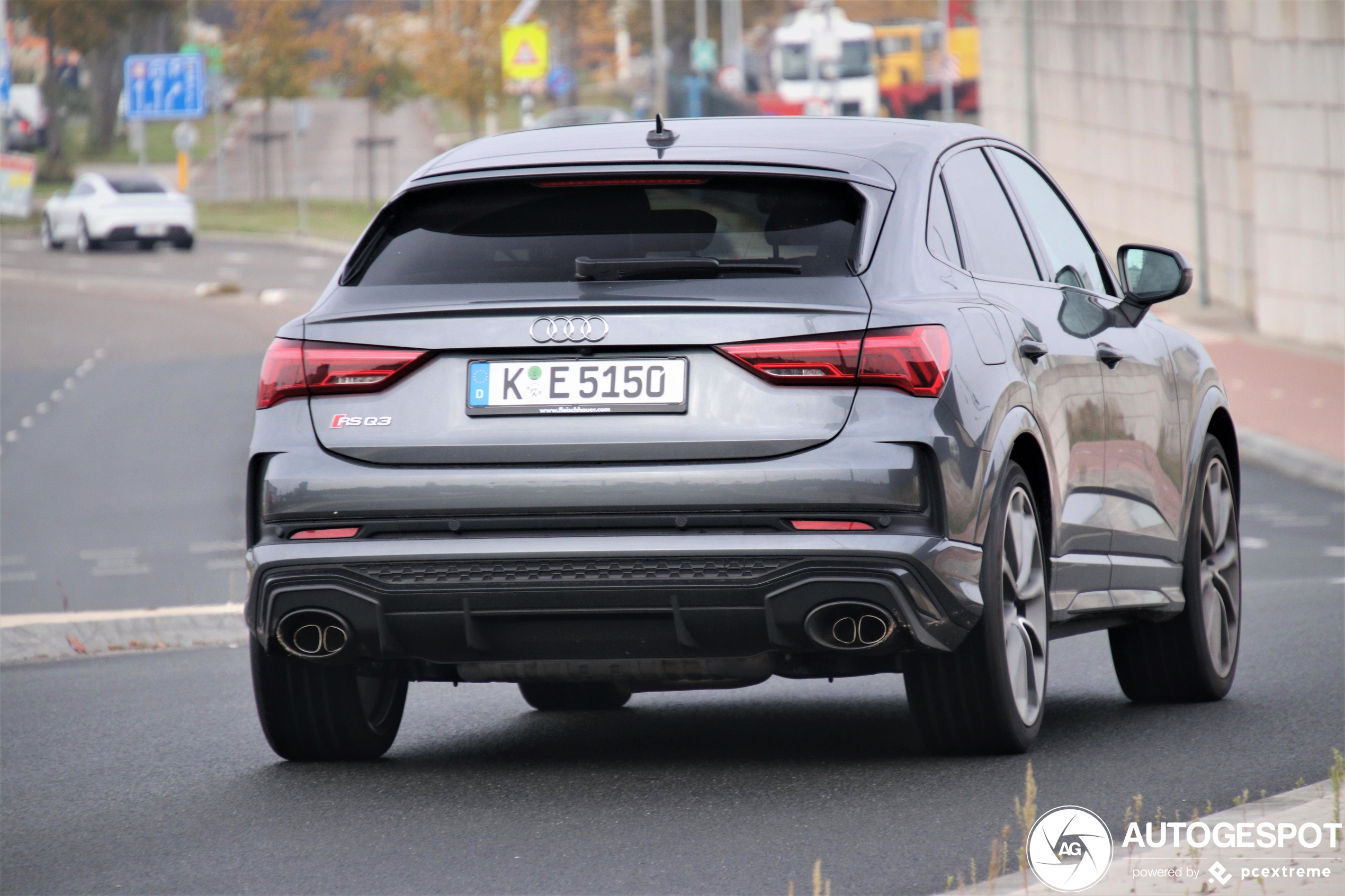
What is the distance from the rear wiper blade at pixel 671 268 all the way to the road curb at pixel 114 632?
15.3ft

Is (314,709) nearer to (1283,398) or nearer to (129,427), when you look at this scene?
(1283,398)

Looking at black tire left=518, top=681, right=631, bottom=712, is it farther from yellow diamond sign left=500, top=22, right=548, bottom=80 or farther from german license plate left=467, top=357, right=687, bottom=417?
yellow diamond sign left=500, top=22, right=548, bottom=80

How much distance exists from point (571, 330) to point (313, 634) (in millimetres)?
1000

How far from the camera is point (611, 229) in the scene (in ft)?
19.0

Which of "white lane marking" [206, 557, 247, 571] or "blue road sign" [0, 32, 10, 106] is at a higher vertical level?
"blue road sign" [0, 32, 10, 106]

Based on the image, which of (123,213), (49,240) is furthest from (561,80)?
(123,213)

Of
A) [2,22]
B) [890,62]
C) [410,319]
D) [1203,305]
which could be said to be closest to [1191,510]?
[410,319]

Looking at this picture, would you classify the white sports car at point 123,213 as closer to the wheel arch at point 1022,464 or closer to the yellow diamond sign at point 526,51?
the yellow diamond sign at point 526,51

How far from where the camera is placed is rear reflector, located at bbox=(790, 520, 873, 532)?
5.38 metres

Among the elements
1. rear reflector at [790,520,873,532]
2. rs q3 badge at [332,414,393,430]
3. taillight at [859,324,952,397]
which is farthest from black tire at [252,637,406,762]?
taillight at [859,324,952,397]

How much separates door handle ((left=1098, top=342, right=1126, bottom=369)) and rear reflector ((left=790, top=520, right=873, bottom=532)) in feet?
5.32

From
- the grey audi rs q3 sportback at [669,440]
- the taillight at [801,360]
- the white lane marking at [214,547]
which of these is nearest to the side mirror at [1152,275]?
the grey audi rs q3 sportback at [669,440]

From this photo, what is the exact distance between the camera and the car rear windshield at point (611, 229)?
5711mm

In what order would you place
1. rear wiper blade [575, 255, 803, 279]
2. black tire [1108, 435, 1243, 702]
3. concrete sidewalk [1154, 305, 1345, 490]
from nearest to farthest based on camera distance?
rear wiper blade [575, 255, 803, 279] < black tire [1108, 435, 1243, 702] < concrete sidewalk [1154, 305, 1345, 490]
